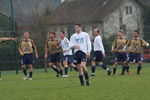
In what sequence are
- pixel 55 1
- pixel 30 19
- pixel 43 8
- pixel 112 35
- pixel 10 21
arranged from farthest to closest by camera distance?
pixel 55 1, pixel 43 8, pixel 30 19, pixel 112 35, pixel 10 21

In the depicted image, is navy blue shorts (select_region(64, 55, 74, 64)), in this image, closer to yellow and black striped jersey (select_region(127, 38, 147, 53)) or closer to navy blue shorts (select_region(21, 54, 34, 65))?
navy blue shorts (select_region(21, 54, 34, 65))

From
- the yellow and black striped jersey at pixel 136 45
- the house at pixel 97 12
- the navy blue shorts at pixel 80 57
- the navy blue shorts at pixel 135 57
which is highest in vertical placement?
the house at pixel 97 12

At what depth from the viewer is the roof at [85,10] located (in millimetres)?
59581

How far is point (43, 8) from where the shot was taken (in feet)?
169

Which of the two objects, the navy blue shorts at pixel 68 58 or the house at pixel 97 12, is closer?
the navy blue shorts at pixel 68 58

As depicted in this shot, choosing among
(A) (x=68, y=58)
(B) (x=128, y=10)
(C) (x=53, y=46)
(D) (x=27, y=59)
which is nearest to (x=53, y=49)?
(C) (x=53, y=46)

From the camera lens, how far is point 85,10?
6581cm

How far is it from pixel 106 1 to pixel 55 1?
7.11 m

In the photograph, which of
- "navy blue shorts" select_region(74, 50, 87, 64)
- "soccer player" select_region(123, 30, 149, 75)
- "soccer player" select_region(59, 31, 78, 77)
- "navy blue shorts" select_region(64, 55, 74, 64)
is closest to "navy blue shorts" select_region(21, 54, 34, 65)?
"soccer player" select_region(59, 31, 78, 77)

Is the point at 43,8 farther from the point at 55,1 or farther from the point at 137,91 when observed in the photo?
the point at 137,91

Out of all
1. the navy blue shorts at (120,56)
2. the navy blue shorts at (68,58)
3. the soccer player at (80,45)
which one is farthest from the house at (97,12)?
the soccer player at (80,45)

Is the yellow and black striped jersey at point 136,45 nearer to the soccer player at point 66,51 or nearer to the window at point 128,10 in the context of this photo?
the soccer player at point 66,51

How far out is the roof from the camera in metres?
59.6

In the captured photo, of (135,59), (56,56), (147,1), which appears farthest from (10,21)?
(147,1)
